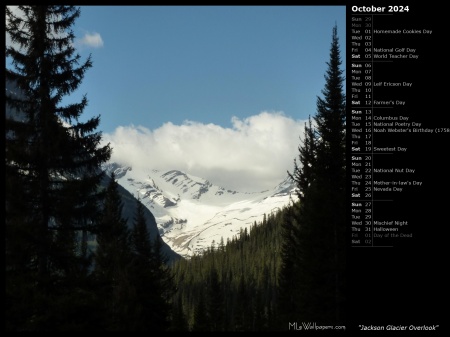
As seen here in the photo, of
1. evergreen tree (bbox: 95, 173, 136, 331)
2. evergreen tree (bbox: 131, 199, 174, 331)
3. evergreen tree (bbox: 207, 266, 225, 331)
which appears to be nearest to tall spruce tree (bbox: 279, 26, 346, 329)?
evergreen tree (bbox: 95, 173, 136, 331)

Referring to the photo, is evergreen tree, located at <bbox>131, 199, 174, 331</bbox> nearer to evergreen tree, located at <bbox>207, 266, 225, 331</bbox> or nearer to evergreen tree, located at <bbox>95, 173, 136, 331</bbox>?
evergreen tree, located at <bbox>95, 173, 136, 331</bbox>

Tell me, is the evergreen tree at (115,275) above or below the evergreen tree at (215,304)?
above

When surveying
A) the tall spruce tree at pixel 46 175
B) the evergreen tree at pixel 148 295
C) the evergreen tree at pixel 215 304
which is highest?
the tall spruce tree at pixel 46 175

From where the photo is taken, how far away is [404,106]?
13.1 meters

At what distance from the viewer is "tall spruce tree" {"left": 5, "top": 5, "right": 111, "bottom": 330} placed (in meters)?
16.3

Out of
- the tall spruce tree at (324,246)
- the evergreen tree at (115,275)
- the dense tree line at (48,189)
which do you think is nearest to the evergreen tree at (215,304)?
the evergreen tree at (115,275)

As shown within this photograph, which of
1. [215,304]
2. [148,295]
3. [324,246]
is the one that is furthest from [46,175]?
[215,304]

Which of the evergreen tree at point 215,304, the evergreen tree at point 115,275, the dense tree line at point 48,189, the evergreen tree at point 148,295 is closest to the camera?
the dense tree line at point 48,189

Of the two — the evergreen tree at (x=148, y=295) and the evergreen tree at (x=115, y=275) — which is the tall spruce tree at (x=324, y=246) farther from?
the evergreen tree at (x=148, y=295)

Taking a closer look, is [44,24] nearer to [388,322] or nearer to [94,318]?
[94,318]

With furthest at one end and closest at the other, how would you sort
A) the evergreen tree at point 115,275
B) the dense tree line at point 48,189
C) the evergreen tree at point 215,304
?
the evergreen tree at point 215,304, the evergreen tree at point 115,275, the dense tree line at point 48,189

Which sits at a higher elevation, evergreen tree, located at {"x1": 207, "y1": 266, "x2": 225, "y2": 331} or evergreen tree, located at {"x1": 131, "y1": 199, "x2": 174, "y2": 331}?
evergreen tree, located at {"x1": 131, "y1": 199, "x2": 174, "y2": 331}

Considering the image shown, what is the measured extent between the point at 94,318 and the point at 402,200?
11134 millimetres

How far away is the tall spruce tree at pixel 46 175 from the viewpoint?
16328 millimetres
